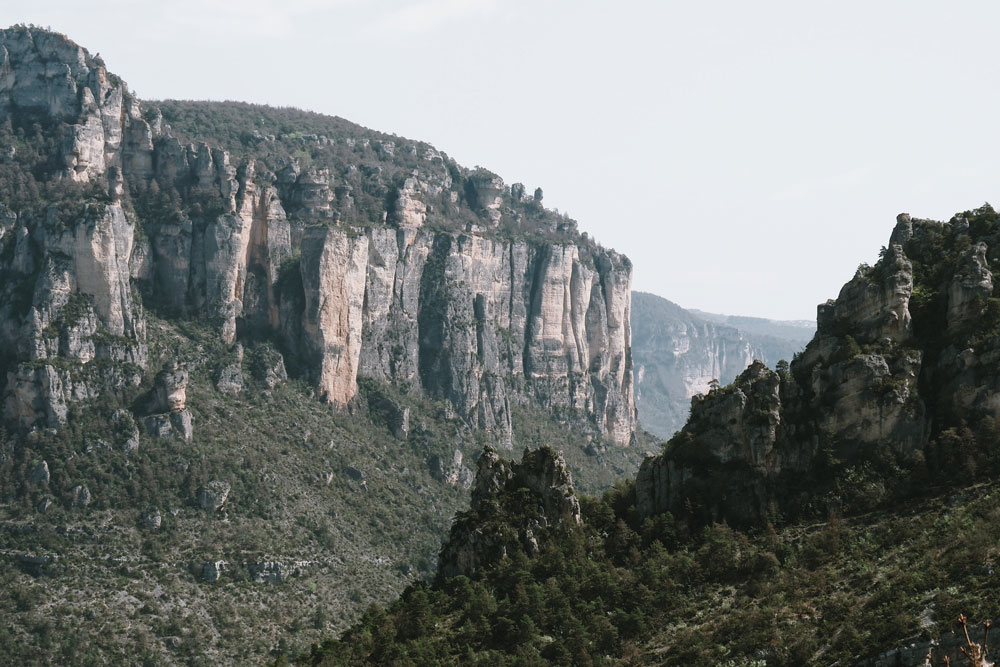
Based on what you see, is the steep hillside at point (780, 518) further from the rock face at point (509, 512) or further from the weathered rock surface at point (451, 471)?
the weathered rock surface at point (451, 471)

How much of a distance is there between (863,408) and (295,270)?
97114 mm

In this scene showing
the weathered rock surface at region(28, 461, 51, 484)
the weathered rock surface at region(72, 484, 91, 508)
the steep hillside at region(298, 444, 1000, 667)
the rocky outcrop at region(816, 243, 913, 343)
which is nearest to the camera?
the steep hillside at region(298, 444, 1000, 667)

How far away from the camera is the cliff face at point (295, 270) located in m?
116

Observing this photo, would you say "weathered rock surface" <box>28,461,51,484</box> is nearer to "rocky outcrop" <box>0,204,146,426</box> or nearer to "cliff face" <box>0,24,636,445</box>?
"rocky outcrop" <box>0,204,146,426</box>

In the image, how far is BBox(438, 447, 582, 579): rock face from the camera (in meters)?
59.2

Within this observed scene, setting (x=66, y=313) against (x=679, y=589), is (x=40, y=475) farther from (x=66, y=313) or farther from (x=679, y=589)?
(x=679, y=589)

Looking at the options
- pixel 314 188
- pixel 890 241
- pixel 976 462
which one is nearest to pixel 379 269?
pixel 314 188

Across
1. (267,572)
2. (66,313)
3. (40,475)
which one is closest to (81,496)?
(40,475)

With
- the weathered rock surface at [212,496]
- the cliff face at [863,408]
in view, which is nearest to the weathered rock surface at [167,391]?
the weathered rock surface at [212,496]

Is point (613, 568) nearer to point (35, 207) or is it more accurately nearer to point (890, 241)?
point (890, 241)

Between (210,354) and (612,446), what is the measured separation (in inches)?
2927

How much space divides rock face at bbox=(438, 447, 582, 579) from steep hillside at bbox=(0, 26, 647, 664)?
35812 mm

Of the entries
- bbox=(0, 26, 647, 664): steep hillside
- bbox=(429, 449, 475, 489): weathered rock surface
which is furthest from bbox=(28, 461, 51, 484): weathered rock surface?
bbox=(429, 449, 475, 489): weathered rock surface

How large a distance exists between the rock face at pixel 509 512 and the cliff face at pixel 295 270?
6306cm
